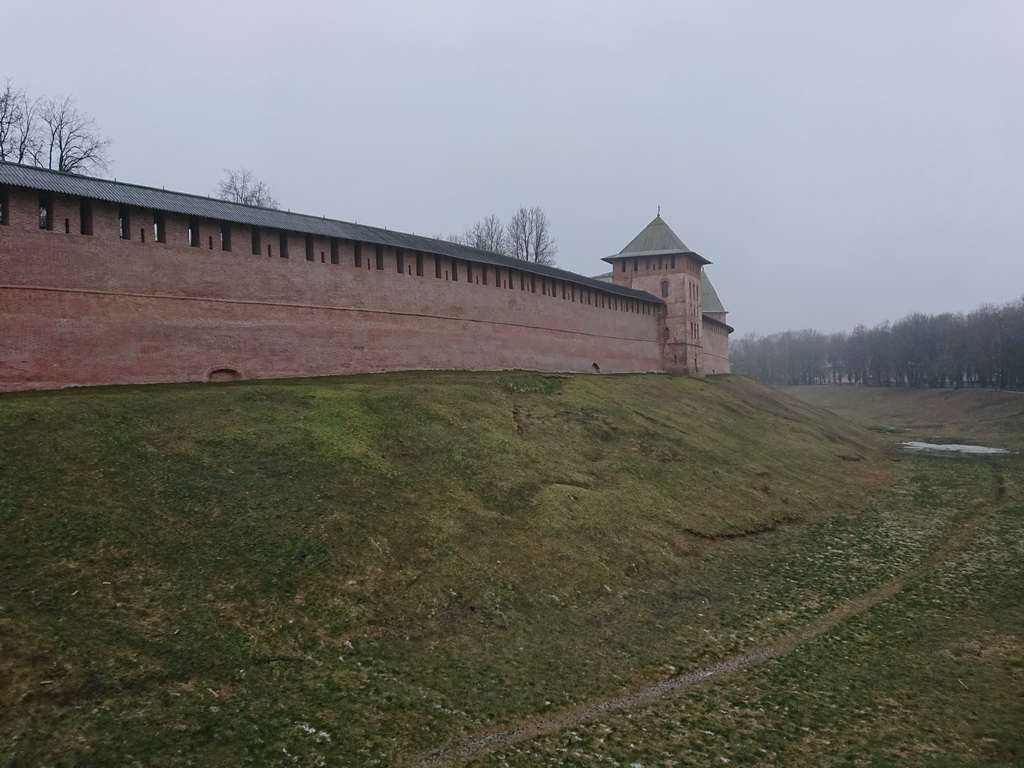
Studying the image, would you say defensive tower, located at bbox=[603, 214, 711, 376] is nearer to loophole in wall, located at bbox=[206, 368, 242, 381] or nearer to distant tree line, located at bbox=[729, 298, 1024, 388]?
loophole in wall, located at bbox=[206, 368, 242, 381]

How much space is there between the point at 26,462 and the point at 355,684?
271 inches

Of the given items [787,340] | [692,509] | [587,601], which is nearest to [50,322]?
[587,601]

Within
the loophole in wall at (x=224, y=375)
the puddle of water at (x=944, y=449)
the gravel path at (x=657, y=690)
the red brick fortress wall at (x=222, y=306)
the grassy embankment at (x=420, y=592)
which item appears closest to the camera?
the gravel path at (x=657, y=690)

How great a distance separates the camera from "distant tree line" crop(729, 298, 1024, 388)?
5556cm

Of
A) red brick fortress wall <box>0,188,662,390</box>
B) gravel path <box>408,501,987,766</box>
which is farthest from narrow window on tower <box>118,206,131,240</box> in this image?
Result: gravel path <box>408,501,987,766</box>

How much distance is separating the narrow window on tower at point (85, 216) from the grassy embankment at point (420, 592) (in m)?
3.88

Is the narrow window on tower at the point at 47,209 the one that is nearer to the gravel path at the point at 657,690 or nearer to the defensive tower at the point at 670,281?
the gravel path at the point at 657,690

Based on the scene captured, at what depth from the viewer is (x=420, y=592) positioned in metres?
9.91

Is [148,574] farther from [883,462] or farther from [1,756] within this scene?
[883,462]

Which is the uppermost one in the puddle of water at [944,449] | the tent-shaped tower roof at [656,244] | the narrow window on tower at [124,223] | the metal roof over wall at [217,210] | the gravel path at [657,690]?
the tent-shaped tower roof at [656,244]

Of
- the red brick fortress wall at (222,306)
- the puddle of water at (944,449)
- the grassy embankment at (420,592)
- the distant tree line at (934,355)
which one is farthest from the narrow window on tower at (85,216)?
the distant tree line at (934,355)

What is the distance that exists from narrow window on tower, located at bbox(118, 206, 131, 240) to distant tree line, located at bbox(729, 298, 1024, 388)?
6073 cm

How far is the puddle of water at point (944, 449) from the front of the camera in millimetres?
31188

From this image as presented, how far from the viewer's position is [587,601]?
419 inches
